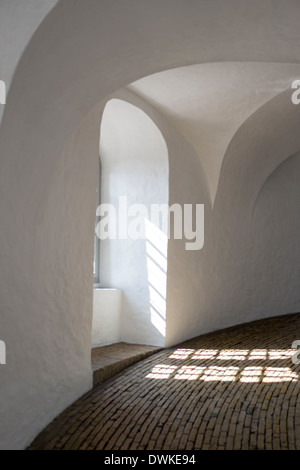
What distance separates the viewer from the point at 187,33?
4.52 metres

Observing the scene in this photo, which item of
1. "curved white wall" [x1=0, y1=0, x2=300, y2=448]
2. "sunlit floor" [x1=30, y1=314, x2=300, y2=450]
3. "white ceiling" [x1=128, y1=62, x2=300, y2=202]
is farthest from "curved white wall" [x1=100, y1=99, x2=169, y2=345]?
"curved white wall" [x1=0, y1=0, x2=300, y2=448]

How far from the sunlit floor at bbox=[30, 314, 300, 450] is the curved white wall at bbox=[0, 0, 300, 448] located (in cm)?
41

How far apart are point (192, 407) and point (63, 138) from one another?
10.0 ft

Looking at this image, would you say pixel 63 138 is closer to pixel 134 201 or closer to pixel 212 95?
pixel 212 95

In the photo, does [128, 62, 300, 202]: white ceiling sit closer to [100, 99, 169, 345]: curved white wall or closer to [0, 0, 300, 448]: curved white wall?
[100, 99, 169, 345]: curved white wall

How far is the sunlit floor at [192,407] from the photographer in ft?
15.3

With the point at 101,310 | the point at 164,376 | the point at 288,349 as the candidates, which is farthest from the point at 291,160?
the point at 164,376

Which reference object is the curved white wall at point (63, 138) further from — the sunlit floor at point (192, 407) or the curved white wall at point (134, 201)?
the curved white wall at point (134, 201)

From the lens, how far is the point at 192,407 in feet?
17.6

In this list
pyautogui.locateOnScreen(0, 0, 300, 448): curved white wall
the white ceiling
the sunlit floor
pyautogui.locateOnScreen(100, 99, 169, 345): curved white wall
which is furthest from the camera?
pyautogui.locateOnScreen(100, 99, 169, 345): curved white wall

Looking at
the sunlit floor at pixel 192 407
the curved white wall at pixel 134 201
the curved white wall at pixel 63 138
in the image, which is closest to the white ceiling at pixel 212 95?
the curved white wall at pixel 134 201

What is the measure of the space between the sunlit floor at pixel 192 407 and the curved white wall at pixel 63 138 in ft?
1.36

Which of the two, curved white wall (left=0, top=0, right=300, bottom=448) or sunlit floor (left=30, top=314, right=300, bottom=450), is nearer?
curved white wall (left=0, top=0, right=300, bottom=448)

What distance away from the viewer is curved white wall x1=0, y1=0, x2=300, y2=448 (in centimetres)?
400
